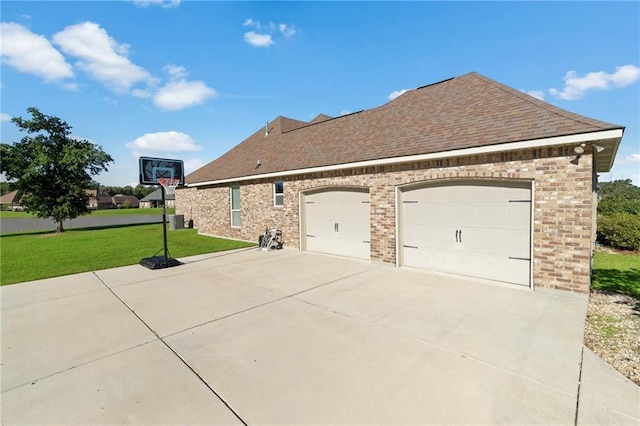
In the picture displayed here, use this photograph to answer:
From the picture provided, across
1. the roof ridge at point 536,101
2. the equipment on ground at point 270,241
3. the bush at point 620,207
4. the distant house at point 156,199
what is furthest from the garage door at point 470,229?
the distant house at point 156,199

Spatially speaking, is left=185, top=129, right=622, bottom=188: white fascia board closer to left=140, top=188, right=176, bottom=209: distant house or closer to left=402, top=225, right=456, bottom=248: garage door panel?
left=402, top=225, right=456, bottom=248: garage door panel

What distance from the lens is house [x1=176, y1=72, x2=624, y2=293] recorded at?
18.4ft

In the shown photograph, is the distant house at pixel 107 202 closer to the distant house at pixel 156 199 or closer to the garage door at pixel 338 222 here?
the distant house at pixel 156 199

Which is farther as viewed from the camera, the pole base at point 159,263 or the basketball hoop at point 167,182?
the basketball hoop at point 167,182

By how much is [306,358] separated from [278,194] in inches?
359

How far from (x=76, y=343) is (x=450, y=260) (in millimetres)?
7481

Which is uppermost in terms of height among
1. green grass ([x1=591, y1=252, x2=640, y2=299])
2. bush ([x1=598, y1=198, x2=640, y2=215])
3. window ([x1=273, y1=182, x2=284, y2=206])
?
window ([x1=273, y1=182, x2=284, y2=206])

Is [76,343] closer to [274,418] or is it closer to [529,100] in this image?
[274,418]

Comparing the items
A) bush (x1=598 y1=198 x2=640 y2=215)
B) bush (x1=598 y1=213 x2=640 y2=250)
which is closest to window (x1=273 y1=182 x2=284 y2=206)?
bush (x1=598 y1=213 x2=640 y2=250)

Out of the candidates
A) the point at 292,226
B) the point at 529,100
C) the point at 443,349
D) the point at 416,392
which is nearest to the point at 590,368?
the point at 443,349

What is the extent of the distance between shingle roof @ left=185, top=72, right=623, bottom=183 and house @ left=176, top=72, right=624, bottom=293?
46 millimetres

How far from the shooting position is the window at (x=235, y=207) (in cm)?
1445

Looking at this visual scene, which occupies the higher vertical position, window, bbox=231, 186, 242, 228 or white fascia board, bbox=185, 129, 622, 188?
white fascia board, bbox=185, 129, 622, 188

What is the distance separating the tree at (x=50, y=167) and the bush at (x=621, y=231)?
98.5ft
